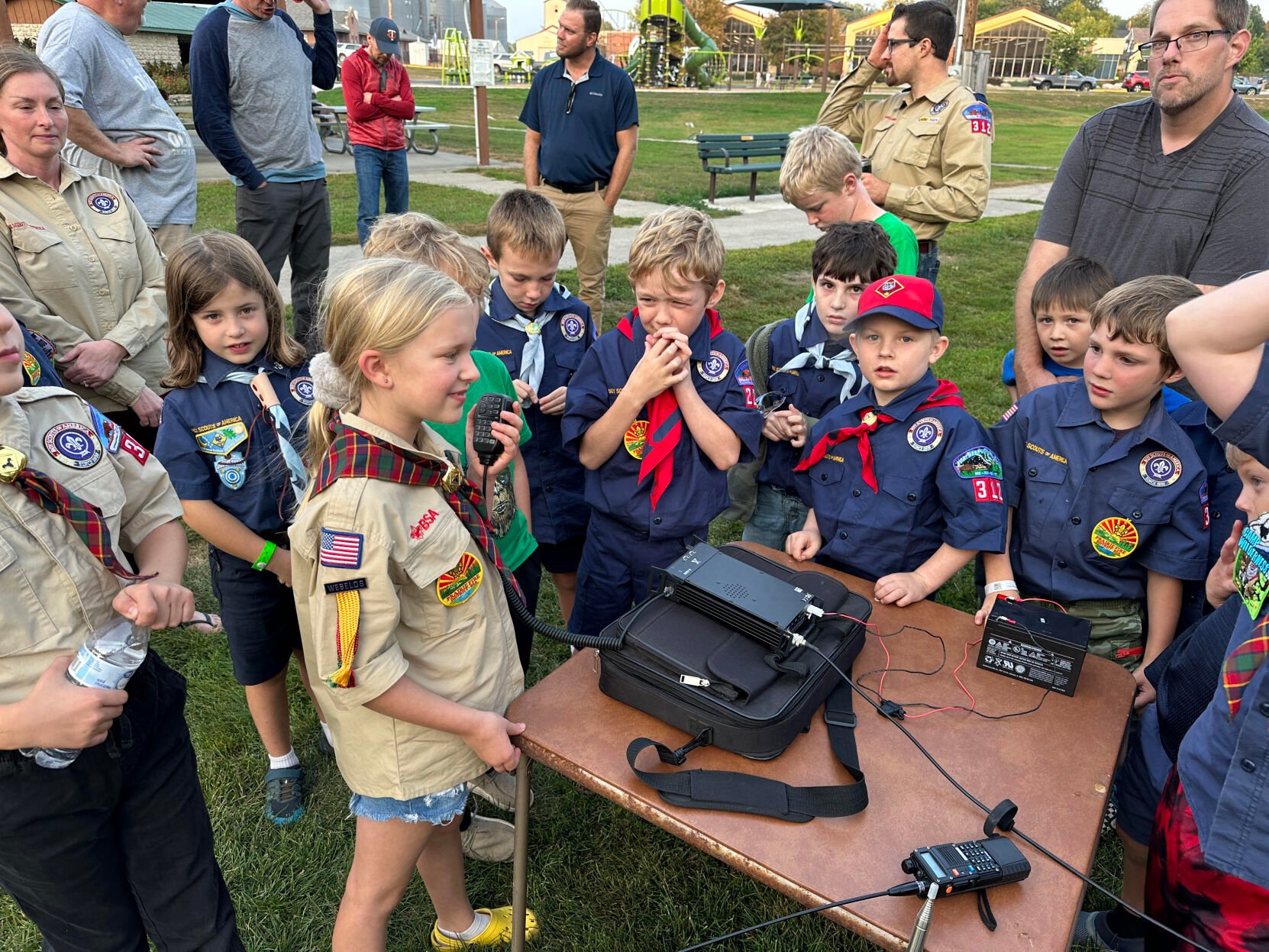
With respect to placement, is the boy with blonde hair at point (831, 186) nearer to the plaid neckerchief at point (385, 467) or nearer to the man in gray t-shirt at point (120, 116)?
the plaid neckerchief at point (385, 467)

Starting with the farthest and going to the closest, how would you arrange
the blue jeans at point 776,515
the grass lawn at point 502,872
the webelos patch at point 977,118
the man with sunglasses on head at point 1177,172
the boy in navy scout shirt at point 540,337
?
the webelos patch at point 977,118 → the blue jeans at point 776,515 → the man with sunglasses on head at point 1177,172 → the boy in navy scout shirt at point 540,337 → the grass lawn at point 502,872

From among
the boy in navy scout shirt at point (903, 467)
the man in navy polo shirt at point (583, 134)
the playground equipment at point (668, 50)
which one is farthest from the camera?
the playground equipment at point (668, 50)

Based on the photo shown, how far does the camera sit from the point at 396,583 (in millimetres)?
1720

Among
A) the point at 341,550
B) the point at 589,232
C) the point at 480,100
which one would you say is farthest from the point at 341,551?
the point at 480,100

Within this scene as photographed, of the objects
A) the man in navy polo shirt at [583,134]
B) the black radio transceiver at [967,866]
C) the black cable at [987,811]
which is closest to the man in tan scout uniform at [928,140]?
the man in navy polo shirt at [583,134]

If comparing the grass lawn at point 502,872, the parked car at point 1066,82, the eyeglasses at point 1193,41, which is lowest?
the grass lawn at point 502,872

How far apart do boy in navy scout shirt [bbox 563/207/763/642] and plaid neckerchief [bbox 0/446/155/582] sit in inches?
52.9

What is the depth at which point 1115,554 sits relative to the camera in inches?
95.8

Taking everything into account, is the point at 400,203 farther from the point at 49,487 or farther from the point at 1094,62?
the point at 1094,62

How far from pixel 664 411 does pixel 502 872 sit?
157 cm

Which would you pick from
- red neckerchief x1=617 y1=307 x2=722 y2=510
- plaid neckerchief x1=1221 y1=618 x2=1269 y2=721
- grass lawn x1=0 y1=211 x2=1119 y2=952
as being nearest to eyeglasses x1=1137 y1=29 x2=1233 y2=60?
red neckerchief x1=617 y1=307 x2=722 y2=510

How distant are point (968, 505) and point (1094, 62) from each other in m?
85.0

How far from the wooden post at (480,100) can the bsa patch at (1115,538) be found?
43.4 feet

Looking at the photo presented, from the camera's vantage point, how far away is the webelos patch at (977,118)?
14.6 ft
